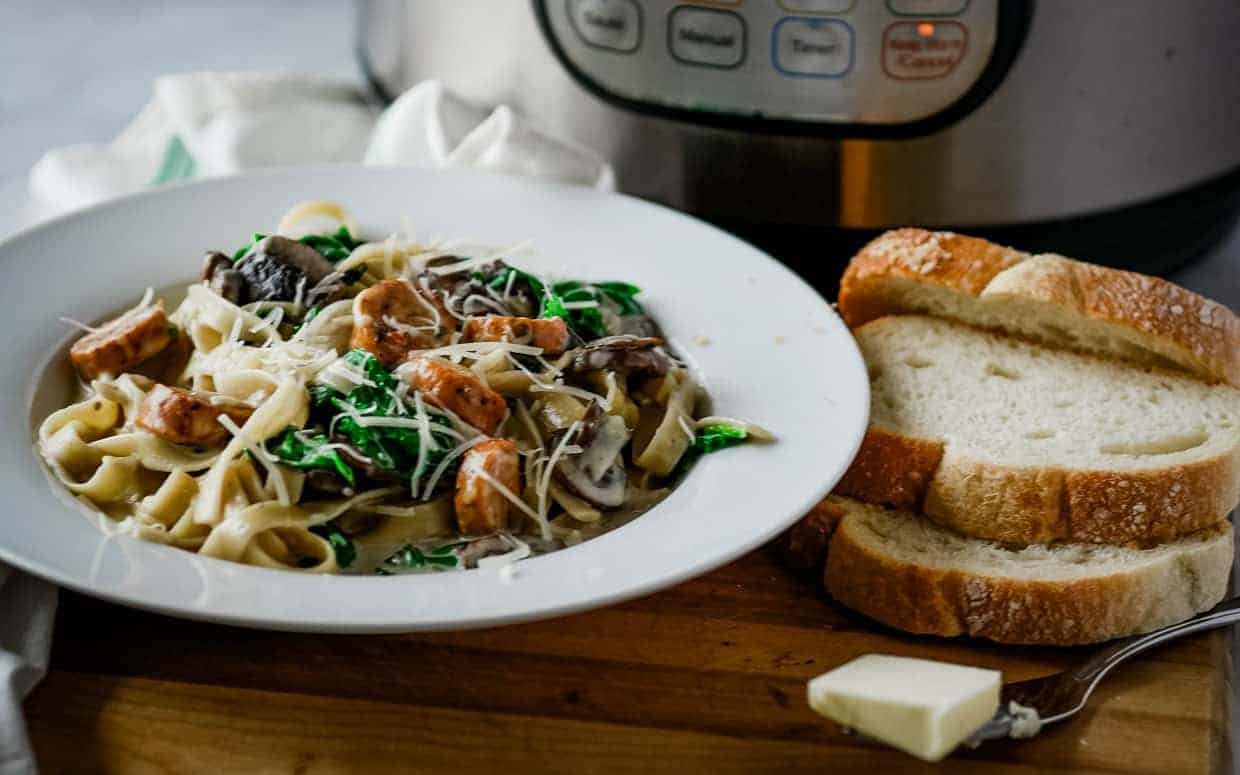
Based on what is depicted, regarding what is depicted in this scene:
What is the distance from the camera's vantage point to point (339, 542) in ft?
6.70

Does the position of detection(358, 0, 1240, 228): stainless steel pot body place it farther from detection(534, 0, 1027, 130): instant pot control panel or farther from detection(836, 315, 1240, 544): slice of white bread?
detection(836, 315, 1240, 544): slice of white bread

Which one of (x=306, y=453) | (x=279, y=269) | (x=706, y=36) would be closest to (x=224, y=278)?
(x=279, y=269)

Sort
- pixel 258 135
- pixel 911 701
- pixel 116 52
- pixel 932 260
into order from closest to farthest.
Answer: pixel 911 701
pixel 932 260
pixel 258 135
pixel 116 52

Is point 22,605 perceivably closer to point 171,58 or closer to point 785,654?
point 785,654

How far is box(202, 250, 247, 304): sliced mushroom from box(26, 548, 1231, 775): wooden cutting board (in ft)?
1.98

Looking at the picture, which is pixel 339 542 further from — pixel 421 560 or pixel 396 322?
pixel 396 322

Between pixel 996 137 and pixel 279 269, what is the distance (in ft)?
4.49

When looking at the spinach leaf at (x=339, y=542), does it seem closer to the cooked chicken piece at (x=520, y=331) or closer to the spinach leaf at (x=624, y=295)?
the cooked chicken piece at (x=520, y=331)

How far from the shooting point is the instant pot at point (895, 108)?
2.63 meters

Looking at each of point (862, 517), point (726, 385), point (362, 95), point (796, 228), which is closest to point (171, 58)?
point (362, 95)

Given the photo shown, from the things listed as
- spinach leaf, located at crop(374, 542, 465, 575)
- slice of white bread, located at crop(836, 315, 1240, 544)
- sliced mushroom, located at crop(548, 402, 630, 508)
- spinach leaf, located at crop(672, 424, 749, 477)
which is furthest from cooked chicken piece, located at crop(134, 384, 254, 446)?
slice of white bread, located at crop(836, 315, 1240, 544)

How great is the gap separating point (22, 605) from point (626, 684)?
33.2 inches

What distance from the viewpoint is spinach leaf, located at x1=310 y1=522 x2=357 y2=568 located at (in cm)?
202

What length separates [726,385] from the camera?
2355mm
